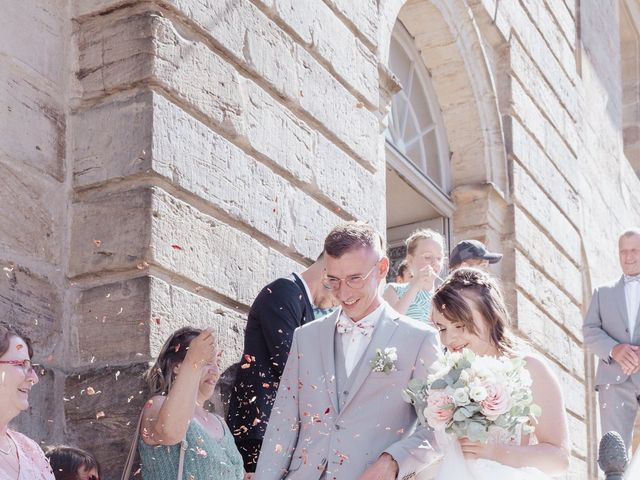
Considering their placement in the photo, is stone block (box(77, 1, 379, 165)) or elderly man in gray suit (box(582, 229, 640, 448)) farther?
elderly man in gray suit (box(582, 229, 640, 448))

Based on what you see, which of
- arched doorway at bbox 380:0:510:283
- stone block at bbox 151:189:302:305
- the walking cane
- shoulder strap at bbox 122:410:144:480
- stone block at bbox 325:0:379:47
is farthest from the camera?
arched doorway at bbox 380:0:510:283

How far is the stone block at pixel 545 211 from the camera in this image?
10.6 metres

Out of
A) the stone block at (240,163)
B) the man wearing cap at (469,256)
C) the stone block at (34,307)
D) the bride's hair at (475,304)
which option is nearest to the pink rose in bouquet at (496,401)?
the bride's hair at (475,304)

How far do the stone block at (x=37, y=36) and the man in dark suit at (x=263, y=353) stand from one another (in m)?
1.51

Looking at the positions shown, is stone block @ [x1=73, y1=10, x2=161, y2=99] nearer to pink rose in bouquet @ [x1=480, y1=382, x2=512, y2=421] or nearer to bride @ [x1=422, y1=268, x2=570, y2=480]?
bride @ [x1=422, y1=268, x2=570, y2=480]

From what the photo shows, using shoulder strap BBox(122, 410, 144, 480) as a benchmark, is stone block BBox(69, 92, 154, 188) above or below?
above

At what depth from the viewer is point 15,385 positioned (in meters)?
4.01

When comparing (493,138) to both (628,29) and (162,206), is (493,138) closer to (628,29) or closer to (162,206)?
(162,206)

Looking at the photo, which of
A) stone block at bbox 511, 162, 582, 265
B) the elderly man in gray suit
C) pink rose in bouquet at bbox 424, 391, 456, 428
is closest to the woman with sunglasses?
pink rose in bouquet at bbox 424, 391, 456, 428

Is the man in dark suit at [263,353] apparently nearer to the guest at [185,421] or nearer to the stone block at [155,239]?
the guest at [185,421]

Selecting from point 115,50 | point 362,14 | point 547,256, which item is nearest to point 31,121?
point 115,50

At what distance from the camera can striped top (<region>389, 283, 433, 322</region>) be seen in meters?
6.18

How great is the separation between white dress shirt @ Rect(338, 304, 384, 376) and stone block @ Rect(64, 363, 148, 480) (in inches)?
45.1

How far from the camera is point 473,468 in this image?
152 inches
